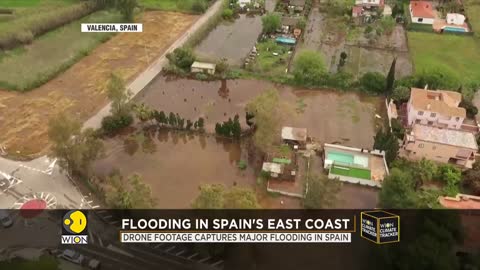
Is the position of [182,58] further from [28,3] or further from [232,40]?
[28,3]

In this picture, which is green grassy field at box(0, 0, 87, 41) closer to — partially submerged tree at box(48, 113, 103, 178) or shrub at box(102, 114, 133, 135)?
shrub at box(102, 114, 133, 135)

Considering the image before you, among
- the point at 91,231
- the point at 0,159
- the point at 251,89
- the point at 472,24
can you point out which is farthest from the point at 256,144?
the point at 472,24

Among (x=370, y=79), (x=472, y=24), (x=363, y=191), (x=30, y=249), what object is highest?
(x=472, y=24)

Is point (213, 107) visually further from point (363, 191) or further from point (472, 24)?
point (472, 24)

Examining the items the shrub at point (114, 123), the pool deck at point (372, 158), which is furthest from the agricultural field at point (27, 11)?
the pool deck at point (372, 158)

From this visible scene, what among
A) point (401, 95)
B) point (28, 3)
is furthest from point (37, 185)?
point (28, 3)

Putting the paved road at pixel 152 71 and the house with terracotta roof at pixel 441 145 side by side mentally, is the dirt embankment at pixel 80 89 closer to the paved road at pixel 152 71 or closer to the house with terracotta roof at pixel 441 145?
the paved road at pixel 152 71

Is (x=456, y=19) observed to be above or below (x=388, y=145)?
above

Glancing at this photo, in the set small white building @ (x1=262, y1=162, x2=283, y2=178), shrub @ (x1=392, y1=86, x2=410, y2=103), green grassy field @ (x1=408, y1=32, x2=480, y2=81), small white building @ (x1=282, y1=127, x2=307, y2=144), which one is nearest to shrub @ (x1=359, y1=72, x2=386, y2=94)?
shrub @ (x1=392, y1=86, x2=410, y2=103)
